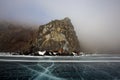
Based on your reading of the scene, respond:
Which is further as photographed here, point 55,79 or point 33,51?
point 33,51

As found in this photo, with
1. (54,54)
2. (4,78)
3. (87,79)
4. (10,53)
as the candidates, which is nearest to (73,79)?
(87,79)

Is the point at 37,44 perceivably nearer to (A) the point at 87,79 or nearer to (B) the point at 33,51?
(B) the point at 33,51

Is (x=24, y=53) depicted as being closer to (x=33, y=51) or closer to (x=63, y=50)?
(x=33, y=51)

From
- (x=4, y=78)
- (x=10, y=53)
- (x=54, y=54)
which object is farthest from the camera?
(x=10, y=53)

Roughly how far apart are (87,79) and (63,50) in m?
78.0

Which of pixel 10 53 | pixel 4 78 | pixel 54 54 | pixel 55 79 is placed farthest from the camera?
pixel 10 53

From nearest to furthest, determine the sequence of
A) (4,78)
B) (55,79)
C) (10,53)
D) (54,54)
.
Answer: (4,78)
(55,79)
(54,54)
(10,53)

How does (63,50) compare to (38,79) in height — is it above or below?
above

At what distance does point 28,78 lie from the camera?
26266 millimetres

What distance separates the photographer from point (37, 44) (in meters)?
103

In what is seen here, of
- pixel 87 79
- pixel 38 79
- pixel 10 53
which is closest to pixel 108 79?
pixel 87 79

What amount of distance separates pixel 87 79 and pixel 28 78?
7.44 m

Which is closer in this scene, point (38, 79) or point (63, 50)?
point (38, 79)

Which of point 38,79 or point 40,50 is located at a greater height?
point 40,50
